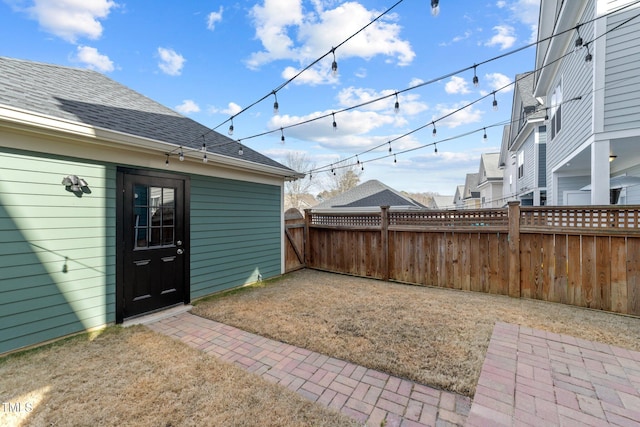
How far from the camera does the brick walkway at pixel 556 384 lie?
6.15ft

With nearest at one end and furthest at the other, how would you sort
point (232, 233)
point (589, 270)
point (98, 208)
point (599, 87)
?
1. point (98, 208)
2. point (589, 270)
3. point (599, 87)
4. point (232, 233)

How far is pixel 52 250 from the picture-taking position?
3102 mm

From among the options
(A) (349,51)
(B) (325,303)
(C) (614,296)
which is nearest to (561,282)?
(C) (614,296)

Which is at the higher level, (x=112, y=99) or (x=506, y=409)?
(x=112, y=99)

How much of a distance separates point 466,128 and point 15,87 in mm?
6564

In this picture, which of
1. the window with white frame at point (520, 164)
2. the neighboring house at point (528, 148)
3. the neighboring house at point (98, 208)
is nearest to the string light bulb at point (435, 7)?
the neighboring house at point (98, 208)

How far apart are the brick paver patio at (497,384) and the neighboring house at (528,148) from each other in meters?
7.38

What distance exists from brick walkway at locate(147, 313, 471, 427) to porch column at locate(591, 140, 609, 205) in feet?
15.7

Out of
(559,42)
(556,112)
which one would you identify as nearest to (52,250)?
(559,42)

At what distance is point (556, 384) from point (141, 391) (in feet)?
10.9

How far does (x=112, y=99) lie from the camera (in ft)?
15.2

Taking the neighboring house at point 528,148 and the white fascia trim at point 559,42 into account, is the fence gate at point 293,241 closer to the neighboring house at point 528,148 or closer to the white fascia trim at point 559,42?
the white fascia trim at point 559,42

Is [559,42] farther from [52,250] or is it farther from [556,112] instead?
[52,250]

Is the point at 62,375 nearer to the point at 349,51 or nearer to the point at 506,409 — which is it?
the point at 506,409
